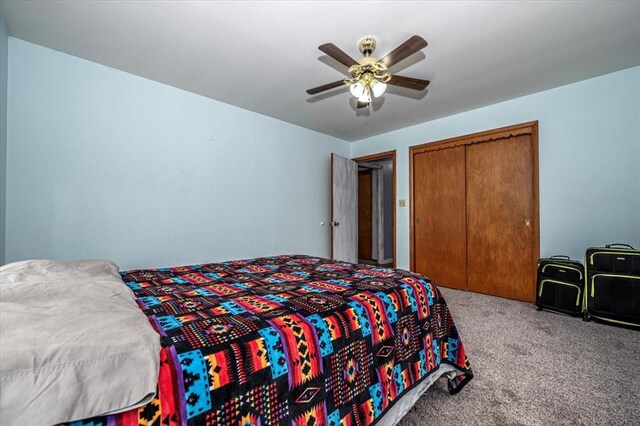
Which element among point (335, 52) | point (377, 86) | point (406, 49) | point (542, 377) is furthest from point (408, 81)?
point (542, 377)

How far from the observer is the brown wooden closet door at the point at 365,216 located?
21.6 ft

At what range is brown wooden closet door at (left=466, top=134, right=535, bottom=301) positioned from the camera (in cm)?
341

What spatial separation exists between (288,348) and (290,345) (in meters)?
0.01

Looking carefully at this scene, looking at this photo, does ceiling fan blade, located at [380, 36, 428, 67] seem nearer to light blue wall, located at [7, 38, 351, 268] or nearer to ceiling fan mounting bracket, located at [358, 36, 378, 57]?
ceiling fan mounting bracket, located at [358, 36, 378, 57]

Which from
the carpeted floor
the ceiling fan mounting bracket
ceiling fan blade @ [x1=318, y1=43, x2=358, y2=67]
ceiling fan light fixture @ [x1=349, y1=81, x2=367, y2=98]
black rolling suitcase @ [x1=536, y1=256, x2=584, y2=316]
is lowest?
the carpeted floor

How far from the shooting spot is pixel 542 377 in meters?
1.79

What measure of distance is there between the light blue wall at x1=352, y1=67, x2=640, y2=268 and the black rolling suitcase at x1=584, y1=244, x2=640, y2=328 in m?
0.33

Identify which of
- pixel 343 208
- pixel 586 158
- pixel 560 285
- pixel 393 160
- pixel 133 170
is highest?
pixel 393 160

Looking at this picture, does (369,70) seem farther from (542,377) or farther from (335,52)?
(542,377)

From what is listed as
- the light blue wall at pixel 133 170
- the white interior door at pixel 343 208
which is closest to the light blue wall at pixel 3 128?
the light blue wall at pixel 133 170

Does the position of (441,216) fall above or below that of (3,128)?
below

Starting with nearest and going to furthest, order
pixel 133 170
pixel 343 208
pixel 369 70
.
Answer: pixel 369 70
pixel 133 170
pixel 343 208

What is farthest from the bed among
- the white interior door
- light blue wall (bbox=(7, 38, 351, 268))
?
the white interior door

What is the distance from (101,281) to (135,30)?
2.01 m
